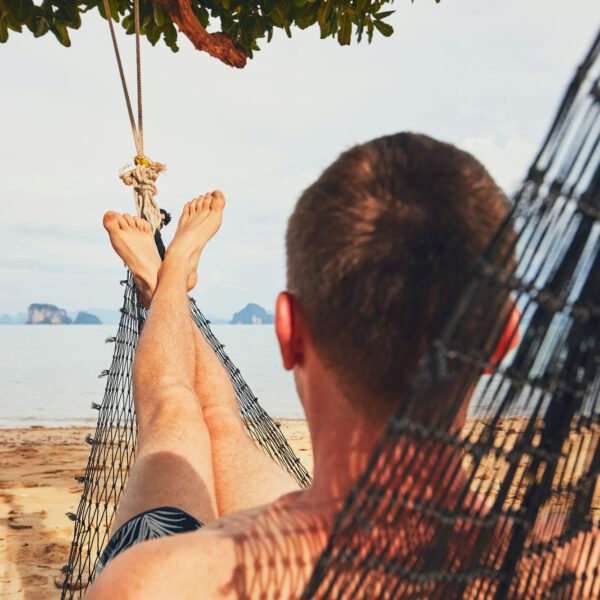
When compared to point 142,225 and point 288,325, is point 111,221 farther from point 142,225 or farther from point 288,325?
point 288,325

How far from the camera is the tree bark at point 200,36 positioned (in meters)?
3.18

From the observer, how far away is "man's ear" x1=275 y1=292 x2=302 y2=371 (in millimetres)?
849

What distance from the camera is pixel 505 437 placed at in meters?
0.84

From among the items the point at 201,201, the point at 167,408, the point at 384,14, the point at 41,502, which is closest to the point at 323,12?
the point at 384,14

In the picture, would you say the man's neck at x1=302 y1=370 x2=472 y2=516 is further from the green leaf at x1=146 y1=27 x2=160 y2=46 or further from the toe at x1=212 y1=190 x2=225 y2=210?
the green leaf at x1=146 y1=27 x2=160 y2=46

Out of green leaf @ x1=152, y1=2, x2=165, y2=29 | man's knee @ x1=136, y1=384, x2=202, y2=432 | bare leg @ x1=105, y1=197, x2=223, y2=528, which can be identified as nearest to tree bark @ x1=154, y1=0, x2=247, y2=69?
green leaf @ x1=152, y1=2, x2=165, y2=29

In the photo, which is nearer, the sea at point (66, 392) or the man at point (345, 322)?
the man at point (345, 322)

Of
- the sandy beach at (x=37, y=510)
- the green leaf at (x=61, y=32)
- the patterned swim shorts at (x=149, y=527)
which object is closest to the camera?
the patterned swim shorts at (x=149, y=527)

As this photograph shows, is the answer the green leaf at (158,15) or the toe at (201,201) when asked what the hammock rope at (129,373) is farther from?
the green leaf at (158,15)

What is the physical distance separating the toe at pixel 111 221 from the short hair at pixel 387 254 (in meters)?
2.06

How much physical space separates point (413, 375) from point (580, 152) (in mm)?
293

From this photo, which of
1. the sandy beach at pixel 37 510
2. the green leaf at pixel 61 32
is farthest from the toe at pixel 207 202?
the sandy beach at pixel 37 510

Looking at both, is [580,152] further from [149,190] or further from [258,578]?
[149,190]

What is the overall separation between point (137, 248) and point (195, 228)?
8.9 inches
